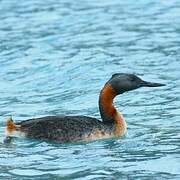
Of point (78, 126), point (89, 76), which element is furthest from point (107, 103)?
point (89, 76)

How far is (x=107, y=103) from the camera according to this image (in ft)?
46.4

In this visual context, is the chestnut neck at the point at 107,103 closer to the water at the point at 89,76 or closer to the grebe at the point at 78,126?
the grebe at the point at 78,126

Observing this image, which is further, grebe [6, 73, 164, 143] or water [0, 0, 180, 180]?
grebe [6, 73, 164, 143]

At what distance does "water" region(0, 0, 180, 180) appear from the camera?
12289mm

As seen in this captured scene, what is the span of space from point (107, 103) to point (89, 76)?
4147mm

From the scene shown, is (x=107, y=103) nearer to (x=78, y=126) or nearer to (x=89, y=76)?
(x=78, y=126)

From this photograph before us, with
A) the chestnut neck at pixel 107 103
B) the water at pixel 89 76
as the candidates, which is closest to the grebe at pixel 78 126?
the chestnut neck at pixel 107 103

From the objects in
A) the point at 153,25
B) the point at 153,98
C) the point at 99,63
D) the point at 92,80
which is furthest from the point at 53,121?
the point at 153,25

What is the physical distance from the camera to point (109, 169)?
12.0 meters

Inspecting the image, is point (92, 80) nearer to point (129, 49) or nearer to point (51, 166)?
point (129, 49)

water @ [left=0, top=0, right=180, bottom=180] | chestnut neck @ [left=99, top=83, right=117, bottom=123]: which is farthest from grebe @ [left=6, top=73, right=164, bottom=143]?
water @ [left=0, top=0, right=180, bottom=180]

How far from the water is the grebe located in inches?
5.0

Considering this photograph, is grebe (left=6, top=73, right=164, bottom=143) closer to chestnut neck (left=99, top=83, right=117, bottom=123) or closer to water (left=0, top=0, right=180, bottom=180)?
chestnut neck (left=99, top=83, right=117, bottom=123)

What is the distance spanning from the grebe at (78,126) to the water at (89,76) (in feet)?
0.42
